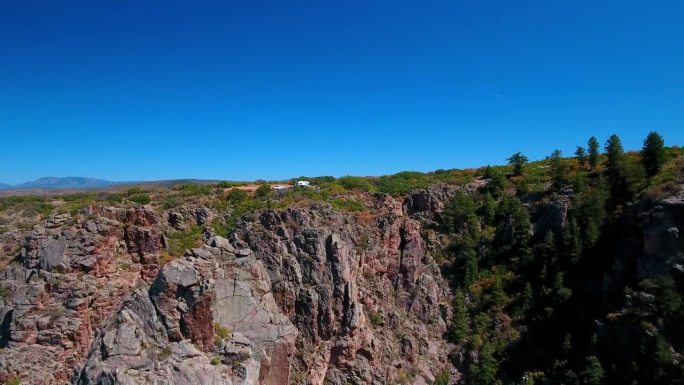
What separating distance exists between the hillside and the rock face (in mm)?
96

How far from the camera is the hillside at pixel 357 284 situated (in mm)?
20203

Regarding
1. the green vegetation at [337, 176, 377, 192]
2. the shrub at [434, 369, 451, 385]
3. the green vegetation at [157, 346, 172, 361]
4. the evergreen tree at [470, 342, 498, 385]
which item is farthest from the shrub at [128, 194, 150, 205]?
the evergreen tree at [470, 342, 498, 385]

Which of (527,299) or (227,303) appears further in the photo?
(527,299)

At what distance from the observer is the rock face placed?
19641 mm

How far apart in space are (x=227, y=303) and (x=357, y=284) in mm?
9416

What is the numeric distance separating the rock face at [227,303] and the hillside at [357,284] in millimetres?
96

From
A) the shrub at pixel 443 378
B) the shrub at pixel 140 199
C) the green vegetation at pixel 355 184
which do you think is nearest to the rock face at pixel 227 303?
the shrub at pixel 443 378

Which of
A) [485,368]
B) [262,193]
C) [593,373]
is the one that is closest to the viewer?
[593,373]

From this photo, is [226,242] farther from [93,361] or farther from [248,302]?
[93,361]

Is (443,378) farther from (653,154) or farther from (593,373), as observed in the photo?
(653,154)

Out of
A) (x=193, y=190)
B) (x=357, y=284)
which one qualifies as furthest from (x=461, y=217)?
(x=193, y=190)

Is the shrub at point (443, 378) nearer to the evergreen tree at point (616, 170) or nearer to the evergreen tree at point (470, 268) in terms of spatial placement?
the evergreen tree at point (470, 268)

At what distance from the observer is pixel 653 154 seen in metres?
29.0

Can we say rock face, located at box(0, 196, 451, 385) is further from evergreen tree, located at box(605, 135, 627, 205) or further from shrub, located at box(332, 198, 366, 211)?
evergreen tree, located at box(605, 135, 627, 205)
